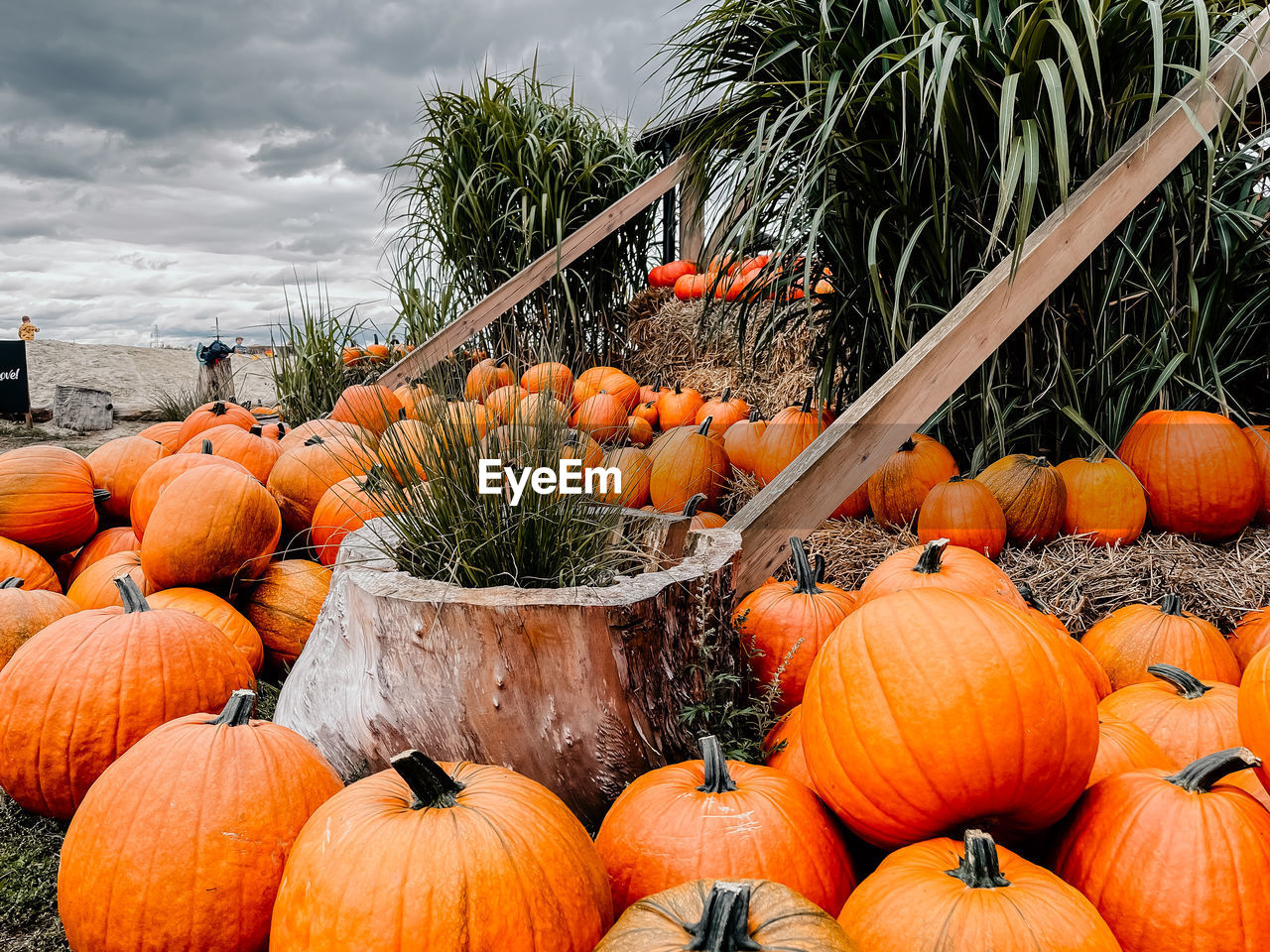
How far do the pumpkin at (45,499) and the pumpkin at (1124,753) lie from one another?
2.86m

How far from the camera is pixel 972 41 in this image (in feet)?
7.50

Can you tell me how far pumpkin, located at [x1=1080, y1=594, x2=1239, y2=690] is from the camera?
1792 mm

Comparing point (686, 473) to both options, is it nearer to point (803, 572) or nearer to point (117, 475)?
point (803, 572)

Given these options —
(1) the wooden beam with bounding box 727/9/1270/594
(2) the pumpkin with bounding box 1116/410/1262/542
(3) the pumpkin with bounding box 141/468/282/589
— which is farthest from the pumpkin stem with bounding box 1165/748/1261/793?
(3) the pumpkin with bounding box 141/468/282/589

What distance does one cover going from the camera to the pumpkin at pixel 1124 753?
126cm

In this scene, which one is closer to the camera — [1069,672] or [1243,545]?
[1069,672]

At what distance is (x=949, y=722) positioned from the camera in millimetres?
1080

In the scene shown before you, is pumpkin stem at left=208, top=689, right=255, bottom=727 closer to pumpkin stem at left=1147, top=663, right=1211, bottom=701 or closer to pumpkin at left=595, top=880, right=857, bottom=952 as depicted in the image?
pumpkin at left=595, top=880, right=857, bottom=952

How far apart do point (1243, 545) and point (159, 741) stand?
3017 millimetres

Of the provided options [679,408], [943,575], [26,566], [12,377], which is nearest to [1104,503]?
[943,575]

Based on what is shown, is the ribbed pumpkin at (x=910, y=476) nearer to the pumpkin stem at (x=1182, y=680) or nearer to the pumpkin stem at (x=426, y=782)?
the pumpkin stem at (x=1182, y=680)

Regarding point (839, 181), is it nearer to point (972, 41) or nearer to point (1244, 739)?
point (972, 41)

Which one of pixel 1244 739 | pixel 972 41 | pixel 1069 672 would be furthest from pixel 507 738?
pixel 972 41

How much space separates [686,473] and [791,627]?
1382 millimetres
